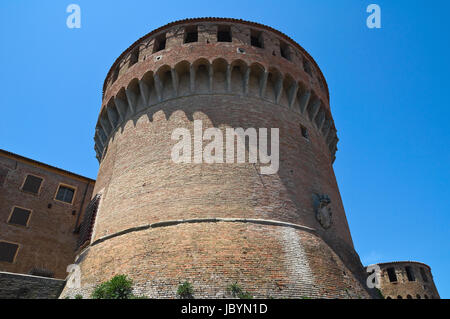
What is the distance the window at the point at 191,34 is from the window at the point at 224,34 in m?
1.01

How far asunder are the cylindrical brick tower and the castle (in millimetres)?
41

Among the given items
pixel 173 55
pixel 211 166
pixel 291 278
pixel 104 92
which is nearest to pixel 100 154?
pixel 104 92

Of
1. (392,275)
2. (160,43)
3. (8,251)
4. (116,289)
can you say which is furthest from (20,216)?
(392,275)

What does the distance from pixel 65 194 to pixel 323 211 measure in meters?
15.4

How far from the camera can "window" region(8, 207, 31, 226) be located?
16.6 meters

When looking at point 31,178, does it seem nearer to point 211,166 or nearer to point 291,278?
point 211,166

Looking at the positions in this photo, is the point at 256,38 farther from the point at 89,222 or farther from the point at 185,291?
the point at 185,291

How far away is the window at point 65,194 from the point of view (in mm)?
18688

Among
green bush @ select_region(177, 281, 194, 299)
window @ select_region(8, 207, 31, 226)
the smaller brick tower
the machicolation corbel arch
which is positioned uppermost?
the machicolation corbel arch

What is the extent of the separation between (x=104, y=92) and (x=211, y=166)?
29.5 ft

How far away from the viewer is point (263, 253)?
8430mm

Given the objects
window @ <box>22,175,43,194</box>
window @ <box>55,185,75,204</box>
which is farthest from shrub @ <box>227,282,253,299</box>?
window @ <box>22,175,43,194</box>

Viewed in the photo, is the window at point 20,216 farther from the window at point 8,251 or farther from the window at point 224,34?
the window at point 224,34

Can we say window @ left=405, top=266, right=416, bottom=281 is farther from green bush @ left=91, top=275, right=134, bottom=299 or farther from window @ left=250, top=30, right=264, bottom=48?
green bush @ left=91, top=275, right=134, bottom=299
